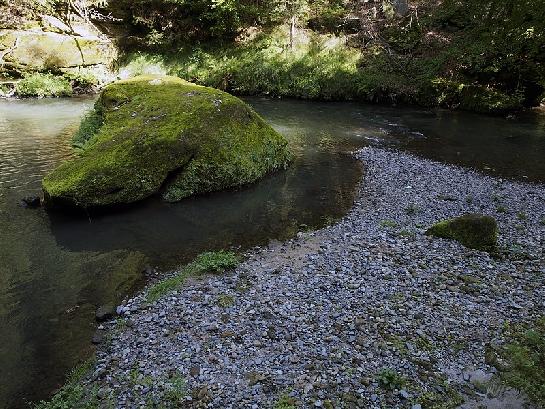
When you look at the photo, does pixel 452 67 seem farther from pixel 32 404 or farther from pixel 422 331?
pixel 32 404

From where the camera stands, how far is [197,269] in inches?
379

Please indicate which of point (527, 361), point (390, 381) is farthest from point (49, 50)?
point (527, 361)

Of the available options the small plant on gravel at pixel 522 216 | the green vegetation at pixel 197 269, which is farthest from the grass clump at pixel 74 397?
the small plant on gravel at pixel 522 216

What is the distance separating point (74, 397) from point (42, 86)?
96.6ft

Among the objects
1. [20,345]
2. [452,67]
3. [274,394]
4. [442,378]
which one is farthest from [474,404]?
[452,67]

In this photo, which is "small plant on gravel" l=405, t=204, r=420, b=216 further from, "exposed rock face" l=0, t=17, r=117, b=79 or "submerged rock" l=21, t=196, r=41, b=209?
"exposed rock face" l=0, t=17, r=117, b=79

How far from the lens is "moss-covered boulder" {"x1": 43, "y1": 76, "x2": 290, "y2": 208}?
12.9 m

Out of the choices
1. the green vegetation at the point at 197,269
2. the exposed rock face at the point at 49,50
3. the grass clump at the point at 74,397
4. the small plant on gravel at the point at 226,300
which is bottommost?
the grass clump at the point at 74,397

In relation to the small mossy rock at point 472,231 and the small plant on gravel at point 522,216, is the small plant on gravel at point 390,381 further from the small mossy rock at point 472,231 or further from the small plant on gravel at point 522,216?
the small plant on gravel at point 522,216

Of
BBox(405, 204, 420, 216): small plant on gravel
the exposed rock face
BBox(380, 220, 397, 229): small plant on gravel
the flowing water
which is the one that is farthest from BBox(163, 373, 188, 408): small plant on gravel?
the exposed rock face

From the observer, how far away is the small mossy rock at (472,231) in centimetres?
1023

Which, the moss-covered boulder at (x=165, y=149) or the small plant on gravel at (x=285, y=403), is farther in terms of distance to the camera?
the moss-covered boulder at (x=165, y=149)

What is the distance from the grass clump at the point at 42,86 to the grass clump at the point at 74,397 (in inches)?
1126

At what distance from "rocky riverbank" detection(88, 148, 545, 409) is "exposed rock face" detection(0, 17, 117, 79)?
28.0 metres
